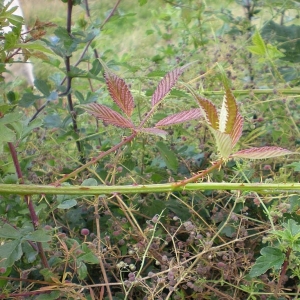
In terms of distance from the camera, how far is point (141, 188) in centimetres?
45

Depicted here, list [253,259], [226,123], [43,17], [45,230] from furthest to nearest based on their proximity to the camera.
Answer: [43,17]
[253,259]
[45,230]
[226,123]

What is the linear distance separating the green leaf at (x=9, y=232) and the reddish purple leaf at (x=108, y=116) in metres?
0.17

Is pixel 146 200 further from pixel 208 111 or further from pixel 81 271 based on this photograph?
pixel 208 111

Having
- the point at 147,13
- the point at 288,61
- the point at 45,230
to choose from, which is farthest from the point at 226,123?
the point at 147,13

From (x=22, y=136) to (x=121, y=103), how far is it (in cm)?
18

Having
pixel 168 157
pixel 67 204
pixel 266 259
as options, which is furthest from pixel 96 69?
pixel 266 259

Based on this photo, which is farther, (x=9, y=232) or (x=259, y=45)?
(x=259, y=45)

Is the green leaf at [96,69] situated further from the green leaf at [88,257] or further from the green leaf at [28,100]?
the green leaf at [88,257]

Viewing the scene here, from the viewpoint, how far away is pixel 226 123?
416mm

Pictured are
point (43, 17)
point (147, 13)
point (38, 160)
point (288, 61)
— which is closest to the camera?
point (38, 160)

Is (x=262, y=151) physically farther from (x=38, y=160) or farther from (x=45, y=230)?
(x=38, y=160)

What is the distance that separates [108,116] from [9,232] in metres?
0.18

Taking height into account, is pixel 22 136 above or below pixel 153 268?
above

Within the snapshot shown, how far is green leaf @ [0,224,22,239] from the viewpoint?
0.54m
